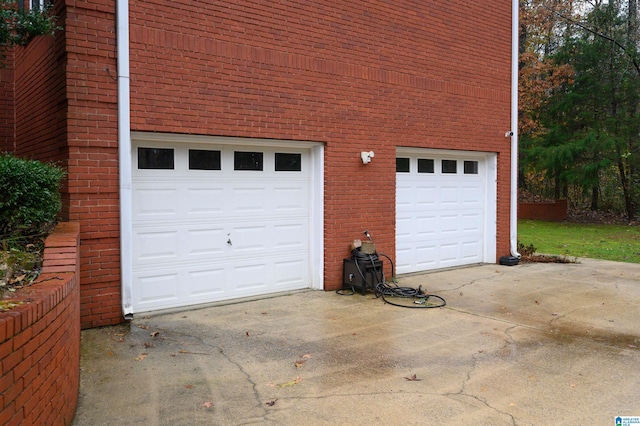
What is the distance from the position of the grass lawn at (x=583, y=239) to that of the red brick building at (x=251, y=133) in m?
5.00

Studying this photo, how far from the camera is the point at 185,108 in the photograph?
677 cm

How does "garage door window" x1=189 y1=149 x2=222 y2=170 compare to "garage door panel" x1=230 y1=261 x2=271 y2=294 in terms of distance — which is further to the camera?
"garage door panel" x1=230 y1=261 x2=271 y2=294

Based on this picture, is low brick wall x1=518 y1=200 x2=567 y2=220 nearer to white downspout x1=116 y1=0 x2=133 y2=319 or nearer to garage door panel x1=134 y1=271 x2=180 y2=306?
garage door panel x1=134 y1=271 x2=180 y2=306

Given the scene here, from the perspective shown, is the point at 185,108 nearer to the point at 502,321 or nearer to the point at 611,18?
the point at 502,321

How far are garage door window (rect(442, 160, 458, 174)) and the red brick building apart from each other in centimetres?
4

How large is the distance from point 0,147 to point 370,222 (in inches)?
283

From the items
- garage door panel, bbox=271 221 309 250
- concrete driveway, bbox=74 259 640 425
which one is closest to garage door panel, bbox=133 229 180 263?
concrete driveway, bbox=74 259 640 425

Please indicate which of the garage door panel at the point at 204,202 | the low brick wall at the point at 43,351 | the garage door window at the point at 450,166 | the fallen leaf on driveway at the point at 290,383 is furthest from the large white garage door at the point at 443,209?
the low brick wall at the point at 43,351

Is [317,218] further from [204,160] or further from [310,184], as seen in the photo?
[204,160]

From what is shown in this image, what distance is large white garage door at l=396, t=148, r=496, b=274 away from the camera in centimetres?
959

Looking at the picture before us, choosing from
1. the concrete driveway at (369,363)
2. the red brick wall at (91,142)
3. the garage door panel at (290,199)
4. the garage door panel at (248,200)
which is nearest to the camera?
the concrete driveway at (369,363)

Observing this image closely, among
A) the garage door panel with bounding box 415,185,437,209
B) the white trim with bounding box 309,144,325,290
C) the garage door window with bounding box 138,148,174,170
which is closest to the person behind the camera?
the garage door window with bounding box 138,148,174,170

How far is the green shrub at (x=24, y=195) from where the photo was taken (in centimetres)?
518

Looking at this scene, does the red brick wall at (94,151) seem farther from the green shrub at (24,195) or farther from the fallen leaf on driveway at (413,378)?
the fallen leaf on driveway at (413,378)
